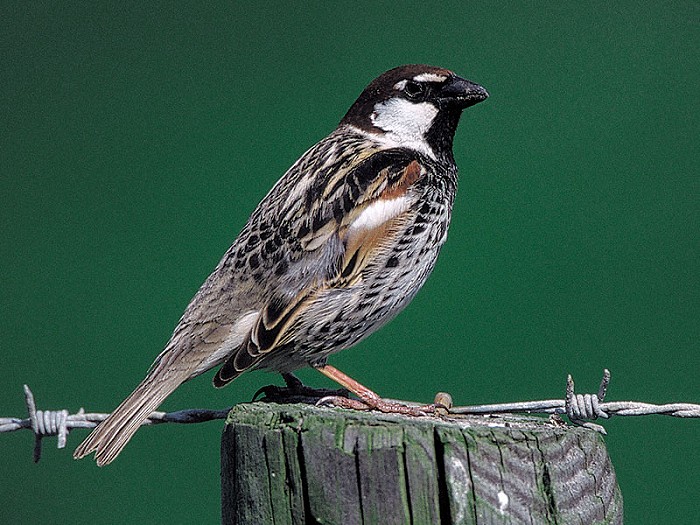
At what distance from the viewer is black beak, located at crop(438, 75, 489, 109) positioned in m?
4.48

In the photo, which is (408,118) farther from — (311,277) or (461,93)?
(311,277)

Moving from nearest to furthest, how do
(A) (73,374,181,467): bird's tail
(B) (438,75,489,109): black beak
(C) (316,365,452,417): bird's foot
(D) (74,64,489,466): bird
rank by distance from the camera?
1. (C) (316,365,452,417): bird's foot
2. (A) (73,374,181,467): bird's tail
3. (D) (74,64,489,466): bird
4. (B) (438,75,489,109): black beak

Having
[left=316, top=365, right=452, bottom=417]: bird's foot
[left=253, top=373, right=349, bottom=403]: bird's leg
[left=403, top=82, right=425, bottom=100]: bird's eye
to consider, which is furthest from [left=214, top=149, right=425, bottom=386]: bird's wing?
[left=403, top=82, right=425, bottom=100]: bird's eye

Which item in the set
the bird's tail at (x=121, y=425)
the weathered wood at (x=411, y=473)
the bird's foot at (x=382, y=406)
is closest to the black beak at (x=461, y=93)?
the bird's foot at (x=382, y=406)

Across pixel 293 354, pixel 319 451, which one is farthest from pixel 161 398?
pixel 319 451

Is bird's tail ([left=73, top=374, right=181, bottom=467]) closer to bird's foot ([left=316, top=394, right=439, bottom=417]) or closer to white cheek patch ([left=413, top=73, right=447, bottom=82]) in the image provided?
bird's foot ([left=316, top=394, right=439, bottom=417])

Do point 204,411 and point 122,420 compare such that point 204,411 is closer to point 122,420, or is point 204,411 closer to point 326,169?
point 122,420

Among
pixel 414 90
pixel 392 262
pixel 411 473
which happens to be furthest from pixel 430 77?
pixel 411 473

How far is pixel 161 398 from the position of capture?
386 centimetres

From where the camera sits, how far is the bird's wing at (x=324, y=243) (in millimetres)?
3834

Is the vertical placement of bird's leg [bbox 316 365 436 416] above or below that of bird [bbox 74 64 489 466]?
below

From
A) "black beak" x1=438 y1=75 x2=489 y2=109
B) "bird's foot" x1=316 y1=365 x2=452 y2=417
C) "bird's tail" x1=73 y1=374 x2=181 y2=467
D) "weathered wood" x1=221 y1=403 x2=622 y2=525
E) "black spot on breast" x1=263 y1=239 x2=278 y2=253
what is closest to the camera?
"weathered wood" x1=221 y1=403 x2=622 y2=525

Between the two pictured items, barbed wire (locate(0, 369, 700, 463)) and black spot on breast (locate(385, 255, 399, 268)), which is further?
black spot on breast (locate(385, 255, 399, 268))

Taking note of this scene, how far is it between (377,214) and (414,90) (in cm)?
91
